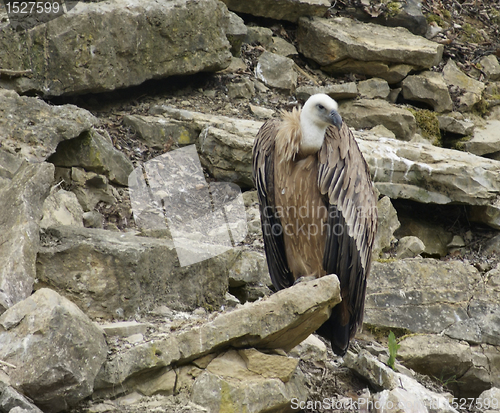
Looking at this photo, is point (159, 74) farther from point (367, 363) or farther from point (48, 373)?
point (48, 373)

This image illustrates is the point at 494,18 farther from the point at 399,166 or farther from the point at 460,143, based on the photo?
the point at 399,166

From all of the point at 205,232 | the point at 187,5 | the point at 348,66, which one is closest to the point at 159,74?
the point at 187,5

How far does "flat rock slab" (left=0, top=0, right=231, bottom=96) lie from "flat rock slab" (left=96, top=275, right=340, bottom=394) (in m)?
3.68

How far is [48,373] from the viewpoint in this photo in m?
2.76

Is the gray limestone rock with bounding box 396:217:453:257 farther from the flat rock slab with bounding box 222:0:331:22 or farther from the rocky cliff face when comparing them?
the flat rock slab with bounding box 222:0:331:22

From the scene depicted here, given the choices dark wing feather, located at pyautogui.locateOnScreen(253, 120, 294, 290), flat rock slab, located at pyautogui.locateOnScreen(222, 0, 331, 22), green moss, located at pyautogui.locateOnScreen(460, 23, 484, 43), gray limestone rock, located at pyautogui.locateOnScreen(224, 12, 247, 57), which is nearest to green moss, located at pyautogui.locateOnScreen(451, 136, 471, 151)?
green moss, located at pyautogui.locateOnScreen(460, 23, 484, 43)

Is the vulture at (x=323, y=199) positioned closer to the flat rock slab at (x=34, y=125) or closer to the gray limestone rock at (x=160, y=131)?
the flat rock slab at (x=34, y=125)

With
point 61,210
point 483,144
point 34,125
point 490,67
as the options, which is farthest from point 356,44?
point 61,210

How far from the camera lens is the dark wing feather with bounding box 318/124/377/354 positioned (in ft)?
14.3

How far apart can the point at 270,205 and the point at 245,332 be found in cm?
146

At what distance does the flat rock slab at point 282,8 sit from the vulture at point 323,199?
4.20 metres

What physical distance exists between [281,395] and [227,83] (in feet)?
16.2

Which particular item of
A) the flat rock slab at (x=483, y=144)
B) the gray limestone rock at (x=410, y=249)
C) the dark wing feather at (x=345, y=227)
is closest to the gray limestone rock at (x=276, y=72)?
the flat rock slab at (x=483, y=144)

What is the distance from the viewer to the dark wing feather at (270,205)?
4582mm
